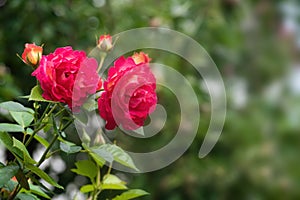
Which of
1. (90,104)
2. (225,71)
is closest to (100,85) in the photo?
(90,104)

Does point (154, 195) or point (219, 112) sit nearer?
point (219, 112)

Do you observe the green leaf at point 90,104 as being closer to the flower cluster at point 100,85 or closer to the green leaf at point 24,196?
the flower cluster at point 100,85

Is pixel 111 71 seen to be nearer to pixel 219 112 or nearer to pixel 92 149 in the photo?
pixel 92 149

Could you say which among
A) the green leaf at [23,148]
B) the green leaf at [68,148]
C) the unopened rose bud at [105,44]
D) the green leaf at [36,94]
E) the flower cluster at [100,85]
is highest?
the unopened rose bud at [105,44]

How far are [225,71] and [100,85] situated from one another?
165cm

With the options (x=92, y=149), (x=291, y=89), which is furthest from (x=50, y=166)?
(x=291, y=89)

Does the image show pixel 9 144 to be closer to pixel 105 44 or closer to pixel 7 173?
pixel 7 173

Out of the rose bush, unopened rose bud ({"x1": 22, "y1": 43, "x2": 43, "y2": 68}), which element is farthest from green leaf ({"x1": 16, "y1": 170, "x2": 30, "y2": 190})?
unopened rose bud ({"x1": 22, "y1": 43, "x2": 43, "y2": 68})

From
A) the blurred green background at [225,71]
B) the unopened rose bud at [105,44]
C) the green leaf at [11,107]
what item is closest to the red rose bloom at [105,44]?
the unopened rose bud at [105,44]

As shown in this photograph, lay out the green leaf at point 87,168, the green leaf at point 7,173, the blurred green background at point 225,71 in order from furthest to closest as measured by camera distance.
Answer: the blurred green background at point 225,71 < the green leaf at point 87,168 < the green leaf at point 7,173

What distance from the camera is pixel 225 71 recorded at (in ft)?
7.16

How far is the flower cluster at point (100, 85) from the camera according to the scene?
55cm

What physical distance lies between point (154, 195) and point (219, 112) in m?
0.41

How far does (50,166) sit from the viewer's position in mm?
1536
